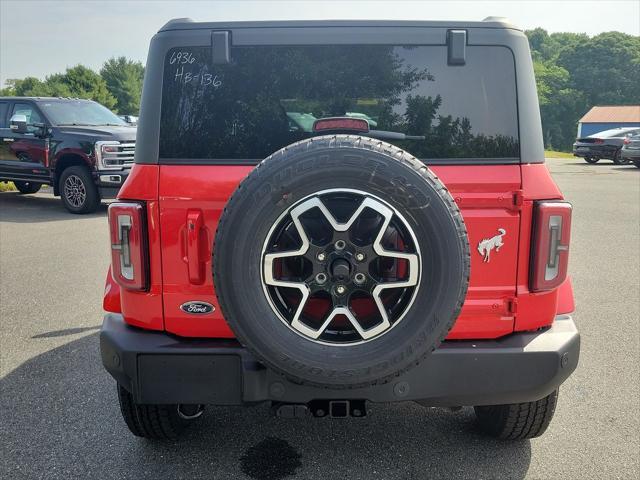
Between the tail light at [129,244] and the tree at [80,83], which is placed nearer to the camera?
the tail light at [129,244]

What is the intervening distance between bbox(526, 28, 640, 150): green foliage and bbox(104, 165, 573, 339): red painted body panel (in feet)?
280

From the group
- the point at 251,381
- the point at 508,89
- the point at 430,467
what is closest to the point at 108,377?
the point at 251,381

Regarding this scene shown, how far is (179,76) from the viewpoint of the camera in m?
2.46

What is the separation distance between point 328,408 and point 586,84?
A: 307ft

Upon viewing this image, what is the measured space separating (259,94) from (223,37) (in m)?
0.26

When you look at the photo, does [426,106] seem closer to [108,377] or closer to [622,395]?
[622,395]

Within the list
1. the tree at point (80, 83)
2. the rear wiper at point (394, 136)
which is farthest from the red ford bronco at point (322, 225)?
the tree at point (80, 83)

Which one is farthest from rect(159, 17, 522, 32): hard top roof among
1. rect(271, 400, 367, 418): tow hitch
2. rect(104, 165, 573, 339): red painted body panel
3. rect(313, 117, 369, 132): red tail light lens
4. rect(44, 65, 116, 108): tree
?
rect(44, 65, 116, 108): tree

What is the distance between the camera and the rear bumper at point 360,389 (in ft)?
7.79

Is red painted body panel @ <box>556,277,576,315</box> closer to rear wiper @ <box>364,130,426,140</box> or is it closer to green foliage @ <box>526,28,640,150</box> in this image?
rear wiper @ <box>364,130,426,140</box>

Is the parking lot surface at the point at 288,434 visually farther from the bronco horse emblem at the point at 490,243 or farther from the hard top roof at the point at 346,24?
the hard top roof at the point at 346,24

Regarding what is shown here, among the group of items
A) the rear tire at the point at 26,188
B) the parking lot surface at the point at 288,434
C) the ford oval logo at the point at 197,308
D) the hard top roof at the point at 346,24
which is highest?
the hard top roof at the point at 346,24

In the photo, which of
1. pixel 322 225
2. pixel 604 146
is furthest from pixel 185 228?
pixel 604 146

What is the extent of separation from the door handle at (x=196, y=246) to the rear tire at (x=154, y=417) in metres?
0.77
